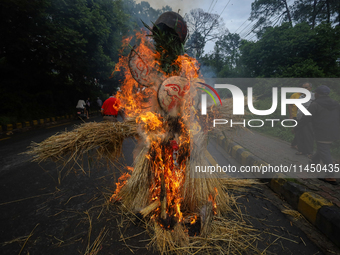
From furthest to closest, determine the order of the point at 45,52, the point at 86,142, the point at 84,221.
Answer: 1. the point at 45,52
2. the point at 84,221
3. the point at 86,142

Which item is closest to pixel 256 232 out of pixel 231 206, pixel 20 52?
pixel 231 206

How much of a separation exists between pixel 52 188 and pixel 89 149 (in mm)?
2147

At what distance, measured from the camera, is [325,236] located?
2191 millimetres

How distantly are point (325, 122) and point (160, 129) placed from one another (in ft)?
10.8

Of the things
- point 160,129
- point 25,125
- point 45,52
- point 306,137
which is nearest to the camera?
point 160,129

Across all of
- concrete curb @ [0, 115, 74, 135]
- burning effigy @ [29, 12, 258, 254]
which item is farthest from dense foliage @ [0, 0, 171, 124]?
burning effigy @ [29, 12, 258, 254]

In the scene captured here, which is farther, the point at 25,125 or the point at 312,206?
the point at 25,125

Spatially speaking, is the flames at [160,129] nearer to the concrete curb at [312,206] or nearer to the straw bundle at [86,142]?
the straw bundle at [86,142]

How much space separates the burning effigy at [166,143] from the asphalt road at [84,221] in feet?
0.94

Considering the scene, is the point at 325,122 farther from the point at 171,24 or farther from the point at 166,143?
the point at 171,24

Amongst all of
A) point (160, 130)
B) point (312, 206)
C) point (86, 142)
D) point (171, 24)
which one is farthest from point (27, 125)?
point (312, 206)

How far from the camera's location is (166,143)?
2.13 m

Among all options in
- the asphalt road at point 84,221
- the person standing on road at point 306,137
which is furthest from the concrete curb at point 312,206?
the person standing on road at point 306,137

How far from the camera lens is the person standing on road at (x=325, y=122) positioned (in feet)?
11.0
